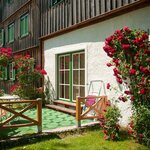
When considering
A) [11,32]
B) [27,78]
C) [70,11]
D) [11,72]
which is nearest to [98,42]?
[70,11]

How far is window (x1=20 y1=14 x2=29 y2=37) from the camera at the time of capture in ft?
53.4

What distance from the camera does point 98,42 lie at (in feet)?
30.5

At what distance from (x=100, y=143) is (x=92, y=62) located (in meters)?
3.60

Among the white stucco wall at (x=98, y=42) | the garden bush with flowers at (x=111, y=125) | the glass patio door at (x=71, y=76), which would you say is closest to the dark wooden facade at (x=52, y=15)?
the white stucco wall at (x=98, y=42)

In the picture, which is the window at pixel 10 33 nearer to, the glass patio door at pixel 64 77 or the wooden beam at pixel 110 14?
the glass patio door at pixel 64 77

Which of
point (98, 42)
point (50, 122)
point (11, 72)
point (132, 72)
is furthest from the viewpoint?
point (11, 72)

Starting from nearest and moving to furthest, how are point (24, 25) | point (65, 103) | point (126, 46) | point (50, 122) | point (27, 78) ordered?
1. point (126, 46)
2. point (50, 122)
3. point (65, 103)
4. point (27, 78)
5. point (24, 25)

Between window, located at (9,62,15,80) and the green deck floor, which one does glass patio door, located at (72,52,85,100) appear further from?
window, located at (9,62,15,80)

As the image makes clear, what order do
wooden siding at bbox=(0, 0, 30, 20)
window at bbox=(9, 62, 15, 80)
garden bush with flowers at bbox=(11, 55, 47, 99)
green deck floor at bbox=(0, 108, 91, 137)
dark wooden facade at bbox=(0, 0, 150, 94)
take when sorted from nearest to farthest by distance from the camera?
1. green deck floor at bbox=(0, 108, 91, 137)
2. dark wooden facade at bbox=(0, 0, 150, 94)
3. garden bush with flowers at bbox=(11, 55, 47, 99)
4. wooden siding at bbox=(0, 0, 30, 20)
5. window at bbox=(9, 62, 15, 80)

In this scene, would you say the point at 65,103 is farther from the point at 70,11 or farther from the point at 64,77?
the point at 70,11

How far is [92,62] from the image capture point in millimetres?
9594

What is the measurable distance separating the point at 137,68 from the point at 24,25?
455 inches

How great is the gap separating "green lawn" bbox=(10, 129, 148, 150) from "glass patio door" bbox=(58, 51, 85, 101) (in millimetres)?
3498

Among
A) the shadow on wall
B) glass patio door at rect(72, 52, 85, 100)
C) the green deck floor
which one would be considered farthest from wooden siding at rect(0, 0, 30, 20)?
the green deck floor
